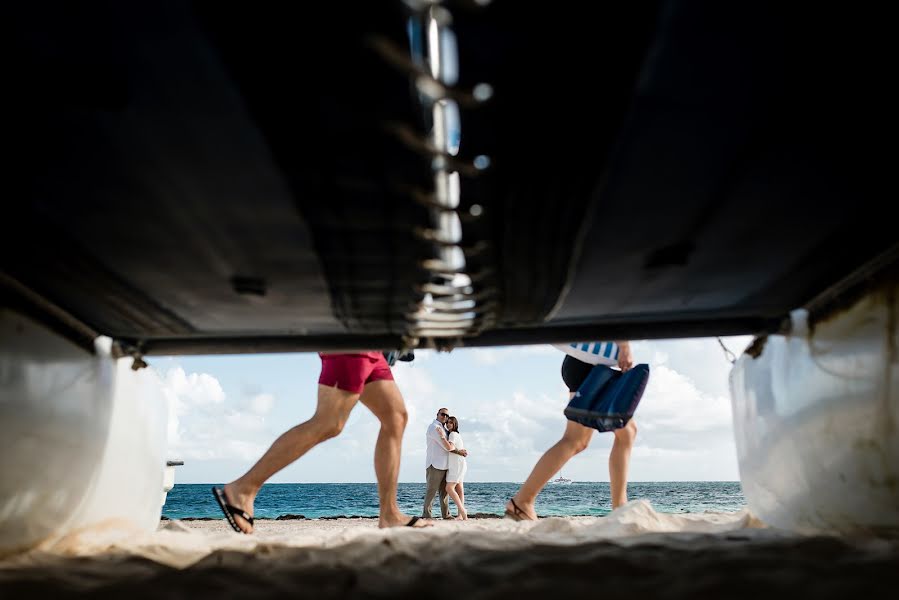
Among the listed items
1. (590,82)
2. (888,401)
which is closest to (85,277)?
(590,82)

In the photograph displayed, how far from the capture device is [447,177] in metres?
1.72

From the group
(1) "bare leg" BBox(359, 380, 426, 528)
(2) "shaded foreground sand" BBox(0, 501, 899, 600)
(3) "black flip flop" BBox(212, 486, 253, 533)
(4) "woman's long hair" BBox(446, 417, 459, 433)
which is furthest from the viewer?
(4) "woman's long hair" BBox(446, 417, 459, 433)

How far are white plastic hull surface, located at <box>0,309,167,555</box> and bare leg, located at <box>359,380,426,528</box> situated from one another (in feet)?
4.02

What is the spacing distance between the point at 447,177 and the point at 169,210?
0.74 m

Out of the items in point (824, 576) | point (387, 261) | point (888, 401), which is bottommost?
point (824, 576)

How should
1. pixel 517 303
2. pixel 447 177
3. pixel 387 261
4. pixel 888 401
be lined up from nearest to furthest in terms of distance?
pixel 447 177 → pixel 387 261 → pixel 888 401 → pixel 517 303

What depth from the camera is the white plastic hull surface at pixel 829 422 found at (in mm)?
2510

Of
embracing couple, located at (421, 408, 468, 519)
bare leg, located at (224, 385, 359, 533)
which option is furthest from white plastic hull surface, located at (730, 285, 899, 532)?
embracing couple, located at (421, 408, 468, 519)

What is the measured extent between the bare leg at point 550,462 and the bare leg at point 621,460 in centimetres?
33

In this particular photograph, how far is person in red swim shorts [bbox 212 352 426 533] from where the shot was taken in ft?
13.3

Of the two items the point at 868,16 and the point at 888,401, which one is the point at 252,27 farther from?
the point at 888,401

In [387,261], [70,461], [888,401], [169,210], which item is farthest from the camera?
[70,461]

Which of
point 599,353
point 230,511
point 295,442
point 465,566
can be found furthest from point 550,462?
point 465,566

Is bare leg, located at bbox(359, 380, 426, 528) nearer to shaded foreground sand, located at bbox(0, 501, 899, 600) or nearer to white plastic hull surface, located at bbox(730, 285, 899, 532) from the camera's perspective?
shaded foreground sand, located at bbox(0, 501, 899, 600)
